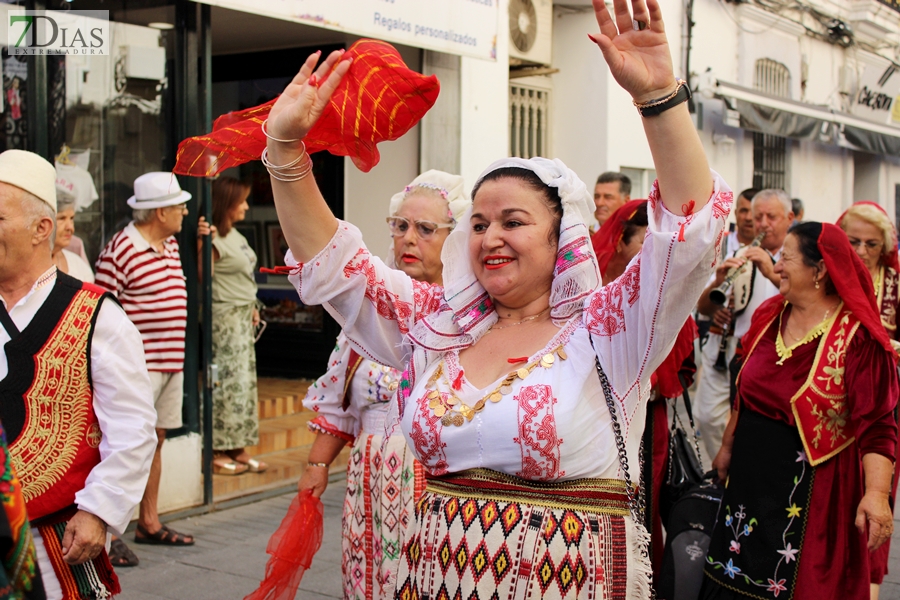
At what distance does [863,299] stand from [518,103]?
7.06 m

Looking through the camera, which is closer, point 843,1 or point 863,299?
point 863,299

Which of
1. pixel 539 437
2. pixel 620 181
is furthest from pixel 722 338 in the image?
pixel 539 437

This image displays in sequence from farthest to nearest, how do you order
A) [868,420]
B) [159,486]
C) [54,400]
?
1. [159,486]
2. [868,420]
3. [54,400]

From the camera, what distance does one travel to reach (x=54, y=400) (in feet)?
9.17

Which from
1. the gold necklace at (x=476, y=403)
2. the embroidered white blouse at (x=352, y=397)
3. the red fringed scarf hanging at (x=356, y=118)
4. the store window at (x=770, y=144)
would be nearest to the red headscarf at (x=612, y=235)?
the embroidered white blouse at (x=352, y=397)

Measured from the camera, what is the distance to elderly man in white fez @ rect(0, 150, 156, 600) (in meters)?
2.74

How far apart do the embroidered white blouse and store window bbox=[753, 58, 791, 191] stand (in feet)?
40.4

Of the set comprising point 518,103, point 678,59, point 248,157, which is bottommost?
point 248,157

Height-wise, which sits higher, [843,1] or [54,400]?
[843,1]

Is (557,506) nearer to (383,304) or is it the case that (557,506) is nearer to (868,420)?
(383,304)

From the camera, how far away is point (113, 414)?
9.42 feet

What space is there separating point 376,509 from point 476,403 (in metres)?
1.33

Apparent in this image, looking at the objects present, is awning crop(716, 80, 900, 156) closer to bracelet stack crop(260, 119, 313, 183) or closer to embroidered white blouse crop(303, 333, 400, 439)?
embroidered white blouse crop(303, 333, 400, 439)

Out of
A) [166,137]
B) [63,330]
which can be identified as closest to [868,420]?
[63,330]
